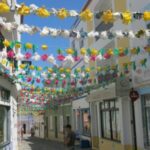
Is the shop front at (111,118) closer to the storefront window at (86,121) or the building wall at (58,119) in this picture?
Result: the storefront window at (86,121)

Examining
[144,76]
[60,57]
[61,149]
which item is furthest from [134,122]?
[61,149]

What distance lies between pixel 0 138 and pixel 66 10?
377 inches

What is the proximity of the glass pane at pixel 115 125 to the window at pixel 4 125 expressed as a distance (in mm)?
5848

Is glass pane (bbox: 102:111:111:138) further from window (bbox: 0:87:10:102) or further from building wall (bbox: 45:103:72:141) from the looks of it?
building wall (bbox: 45:103:72:141)

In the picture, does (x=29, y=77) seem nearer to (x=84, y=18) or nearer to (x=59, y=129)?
(x=84, y=18)

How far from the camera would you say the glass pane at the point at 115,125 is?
2334cm

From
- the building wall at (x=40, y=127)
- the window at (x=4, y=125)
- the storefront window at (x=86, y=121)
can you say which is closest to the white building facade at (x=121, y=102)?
the storefront window at (x=86, y=121)

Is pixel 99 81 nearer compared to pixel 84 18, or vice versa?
pixel 84 18

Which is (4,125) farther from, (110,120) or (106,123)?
(106,123)

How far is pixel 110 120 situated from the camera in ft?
81.9

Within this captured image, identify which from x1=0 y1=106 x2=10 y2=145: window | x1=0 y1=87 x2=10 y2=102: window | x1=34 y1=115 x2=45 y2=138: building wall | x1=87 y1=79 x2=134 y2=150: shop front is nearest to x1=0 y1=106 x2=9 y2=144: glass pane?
x1=0 y1=106 x2=10 y2=145: window

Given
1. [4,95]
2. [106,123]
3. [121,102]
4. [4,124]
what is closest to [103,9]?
[106,123]

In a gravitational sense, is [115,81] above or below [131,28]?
below

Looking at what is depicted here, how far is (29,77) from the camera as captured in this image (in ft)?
62.5
